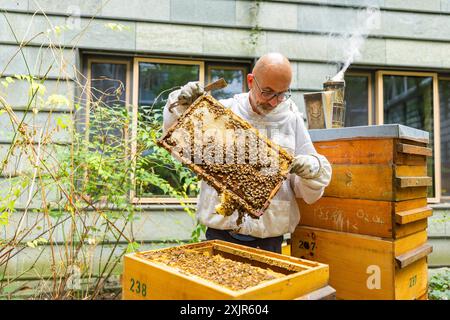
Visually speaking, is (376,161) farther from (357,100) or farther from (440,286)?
(357,100)

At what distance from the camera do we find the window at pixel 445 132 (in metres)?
5.31

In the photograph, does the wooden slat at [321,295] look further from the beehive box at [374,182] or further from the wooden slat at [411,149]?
the wooden slat at [411,149]

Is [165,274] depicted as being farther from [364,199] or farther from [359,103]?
[359,103]

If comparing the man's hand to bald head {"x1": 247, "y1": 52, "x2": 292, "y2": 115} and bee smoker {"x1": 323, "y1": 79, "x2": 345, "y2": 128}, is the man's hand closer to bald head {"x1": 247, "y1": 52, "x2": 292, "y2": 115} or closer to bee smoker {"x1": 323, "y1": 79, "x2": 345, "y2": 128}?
bald head {"x1": 247, "y1": 52, "x2": 292, "y2": 115}

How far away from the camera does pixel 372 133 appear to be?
6.51ft

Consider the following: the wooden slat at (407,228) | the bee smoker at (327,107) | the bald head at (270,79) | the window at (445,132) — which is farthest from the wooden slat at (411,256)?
the window at (445,132)

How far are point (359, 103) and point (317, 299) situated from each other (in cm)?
453

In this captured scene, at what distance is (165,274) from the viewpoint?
133 centimetres

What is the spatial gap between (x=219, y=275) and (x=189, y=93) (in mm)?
1083

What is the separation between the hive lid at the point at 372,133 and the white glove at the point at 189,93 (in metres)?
0.88

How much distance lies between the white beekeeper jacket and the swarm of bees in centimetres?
37

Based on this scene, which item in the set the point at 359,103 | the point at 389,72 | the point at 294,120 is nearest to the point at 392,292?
the point at 294,120

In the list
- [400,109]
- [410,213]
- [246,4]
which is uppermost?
[246,4]

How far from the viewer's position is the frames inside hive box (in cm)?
174
